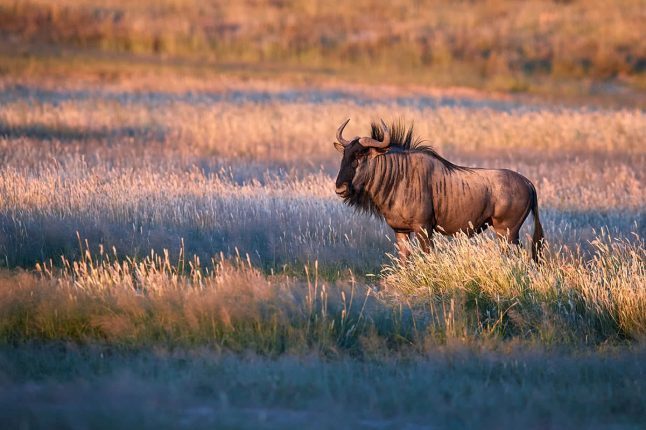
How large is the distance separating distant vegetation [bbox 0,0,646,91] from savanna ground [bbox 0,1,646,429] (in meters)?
24.6

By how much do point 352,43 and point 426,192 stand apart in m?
48.1

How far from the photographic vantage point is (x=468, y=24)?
5991cm

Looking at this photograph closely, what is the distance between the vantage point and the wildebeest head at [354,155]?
1038 centimetres

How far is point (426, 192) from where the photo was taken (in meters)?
10.7

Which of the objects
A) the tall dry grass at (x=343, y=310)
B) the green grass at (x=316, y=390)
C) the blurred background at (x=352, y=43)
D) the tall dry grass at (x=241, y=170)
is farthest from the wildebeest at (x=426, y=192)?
the blurred background at (x=352, y=43)

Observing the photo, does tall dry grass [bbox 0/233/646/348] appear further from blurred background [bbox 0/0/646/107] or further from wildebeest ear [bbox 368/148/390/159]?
blurred background [bbox 0/0/646/107]

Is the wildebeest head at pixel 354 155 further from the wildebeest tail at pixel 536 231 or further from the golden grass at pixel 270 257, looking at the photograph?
the wildebeest tail at pixel 536 231

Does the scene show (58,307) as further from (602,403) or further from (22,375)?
(602,403)

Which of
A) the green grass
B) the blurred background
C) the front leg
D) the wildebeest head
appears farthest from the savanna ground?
the blurred background

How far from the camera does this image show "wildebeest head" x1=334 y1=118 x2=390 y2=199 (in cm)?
1038

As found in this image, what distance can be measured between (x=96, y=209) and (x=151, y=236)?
1.51 metres

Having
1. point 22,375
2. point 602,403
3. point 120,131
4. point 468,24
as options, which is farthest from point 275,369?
point 468,24

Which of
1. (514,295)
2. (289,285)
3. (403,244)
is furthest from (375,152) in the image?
(514,295)

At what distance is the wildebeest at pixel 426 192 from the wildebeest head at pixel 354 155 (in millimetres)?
12
